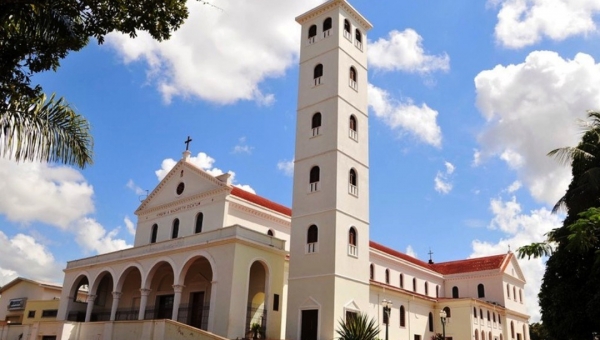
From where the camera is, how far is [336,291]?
24.5 meters

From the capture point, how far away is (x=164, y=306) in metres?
30.9

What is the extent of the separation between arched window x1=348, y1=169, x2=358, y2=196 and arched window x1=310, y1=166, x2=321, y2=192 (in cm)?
161

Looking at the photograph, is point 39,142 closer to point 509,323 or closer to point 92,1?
point 92,1

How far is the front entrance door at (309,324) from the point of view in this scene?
24438mm

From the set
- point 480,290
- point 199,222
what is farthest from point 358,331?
point 480,290

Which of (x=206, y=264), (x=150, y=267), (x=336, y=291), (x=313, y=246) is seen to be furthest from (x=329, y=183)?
(x=150, y=267)

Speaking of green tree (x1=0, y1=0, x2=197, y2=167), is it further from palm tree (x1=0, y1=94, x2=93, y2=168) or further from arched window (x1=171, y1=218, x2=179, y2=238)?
arched window (x1=171, y1=218, x2=179, y2=238)

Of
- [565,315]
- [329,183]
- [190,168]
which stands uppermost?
[190,168]

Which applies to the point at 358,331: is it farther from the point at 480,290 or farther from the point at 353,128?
the point at 480,290

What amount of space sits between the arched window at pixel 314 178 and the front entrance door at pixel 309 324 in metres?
6.15

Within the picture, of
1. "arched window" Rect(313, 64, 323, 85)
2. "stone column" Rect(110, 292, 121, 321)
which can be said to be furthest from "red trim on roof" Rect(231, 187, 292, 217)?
"stone column" Rect(110, 292, 121, 321)

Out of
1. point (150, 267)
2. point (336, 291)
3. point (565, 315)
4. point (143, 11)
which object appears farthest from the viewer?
point (150, 267)

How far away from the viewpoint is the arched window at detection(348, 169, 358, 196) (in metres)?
27.3

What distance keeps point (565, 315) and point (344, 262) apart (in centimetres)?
977
